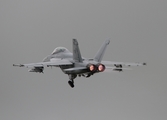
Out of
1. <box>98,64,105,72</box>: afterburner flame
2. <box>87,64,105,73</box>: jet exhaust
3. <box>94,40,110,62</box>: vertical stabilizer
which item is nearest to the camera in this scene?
<box>98,64,105,72</box>: afterburner flame

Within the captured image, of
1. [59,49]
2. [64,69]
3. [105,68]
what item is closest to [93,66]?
[105,68]

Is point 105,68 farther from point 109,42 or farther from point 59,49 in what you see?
point 59,49

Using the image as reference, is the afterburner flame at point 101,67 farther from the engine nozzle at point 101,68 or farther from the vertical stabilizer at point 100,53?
the vertical stabilizer at point 100,53

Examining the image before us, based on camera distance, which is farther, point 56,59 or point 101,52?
point 56,59

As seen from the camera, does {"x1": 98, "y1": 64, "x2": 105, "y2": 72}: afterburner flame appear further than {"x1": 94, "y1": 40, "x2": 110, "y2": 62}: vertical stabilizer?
No

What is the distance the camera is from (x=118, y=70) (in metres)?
56.1

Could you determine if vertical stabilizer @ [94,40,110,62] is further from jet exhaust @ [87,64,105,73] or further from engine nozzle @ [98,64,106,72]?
engine nozzle @ [98,64,106,72]

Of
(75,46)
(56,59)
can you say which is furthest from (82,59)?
(56,59)

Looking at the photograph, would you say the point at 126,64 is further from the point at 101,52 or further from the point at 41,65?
the point at 41,65

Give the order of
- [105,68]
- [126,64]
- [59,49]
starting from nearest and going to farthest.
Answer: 1. [105,68]
2. [126,64]
3. [59,49]

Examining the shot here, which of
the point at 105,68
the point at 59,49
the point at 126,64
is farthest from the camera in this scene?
the point at 59,49

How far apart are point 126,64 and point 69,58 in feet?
A: 22.1

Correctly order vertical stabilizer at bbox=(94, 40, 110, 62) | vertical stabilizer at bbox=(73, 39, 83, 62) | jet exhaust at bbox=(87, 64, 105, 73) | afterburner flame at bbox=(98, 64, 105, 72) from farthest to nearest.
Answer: vertical stabilizer at bbox=(94, 40, 110, 62) < vertical stabilizer at bbox=(73, 39, 83, 62) < jet exhaust at bbox=(87, 64, 105, 73) < afterburner flame at bbox=(98, 64, 105, 72)

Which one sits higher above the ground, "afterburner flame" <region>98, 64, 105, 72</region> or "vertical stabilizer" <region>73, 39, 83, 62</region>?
"vertical stabilizer" <region>73, 39, 83, 62</region>
